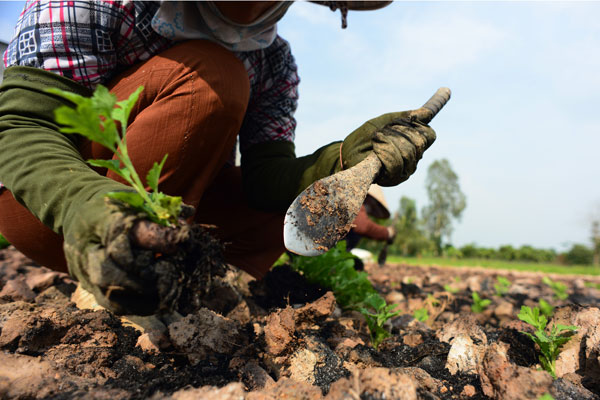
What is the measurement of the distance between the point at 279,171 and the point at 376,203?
3074mm

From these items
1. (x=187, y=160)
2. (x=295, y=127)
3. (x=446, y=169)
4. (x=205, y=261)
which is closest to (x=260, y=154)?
(x=295, y=127)

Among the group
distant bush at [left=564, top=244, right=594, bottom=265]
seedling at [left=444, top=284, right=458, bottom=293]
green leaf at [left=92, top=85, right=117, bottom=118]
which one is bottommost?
seedling at [left=444, top=284, right=458, bottom=293]

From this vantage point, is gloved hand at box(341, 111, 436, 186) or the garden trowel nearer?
the garden trowel

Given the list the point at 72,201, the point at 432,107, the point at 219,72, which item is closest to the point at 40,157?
the point at 72,201

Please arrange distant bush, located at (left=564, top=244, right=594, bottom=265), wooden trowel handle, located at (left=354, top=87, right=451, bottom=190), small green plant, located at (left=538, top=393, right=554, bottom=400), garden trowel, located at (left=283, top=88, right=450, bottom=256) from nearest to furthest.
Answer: small green plant, located at (left=538, top=393, right=554, bottom=400), garden trowel, located at (left=283, top=88, right=450, bottom=256), wooden trowel handle, located at (left=354, top=87, right=451, bottom=190), distant bush, located at (left=564, top=244, right=594, bottom=265)

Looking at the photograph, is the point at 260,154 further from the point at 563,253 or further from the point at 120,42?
the point at 563,253

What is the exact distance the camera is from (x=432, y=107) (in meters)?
1.80

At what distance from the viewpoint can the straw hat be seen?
4.65m

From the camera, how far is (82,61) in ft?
4.95

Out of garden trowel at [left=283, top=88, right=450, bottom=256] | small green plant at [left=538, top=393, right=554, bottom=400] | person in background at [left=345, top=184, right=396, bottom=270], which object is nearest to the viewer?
small green plant at [left=538, top=393, right=554, bottom=400]

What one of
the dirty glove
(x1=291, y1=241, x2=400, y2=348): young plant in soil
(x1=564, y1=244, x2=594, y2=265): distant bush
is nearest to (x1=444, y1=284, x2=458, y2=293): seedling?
(x1=291, y1=241, x2=400, y2=348): young plant in soil

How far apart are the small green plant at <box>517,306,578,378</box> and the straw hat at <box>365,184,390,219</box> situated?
2910mm

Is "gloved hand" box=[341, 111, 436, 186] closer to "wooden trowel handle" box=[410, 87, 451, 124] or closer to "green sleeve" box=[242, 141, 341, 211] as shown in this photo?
"wooden trowel handle" box=[410, 87, 451, 124]

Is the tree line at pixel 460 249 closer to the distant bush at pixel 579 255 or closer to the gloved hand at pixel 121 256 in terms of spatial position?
the distant bush at pixel 579 255
